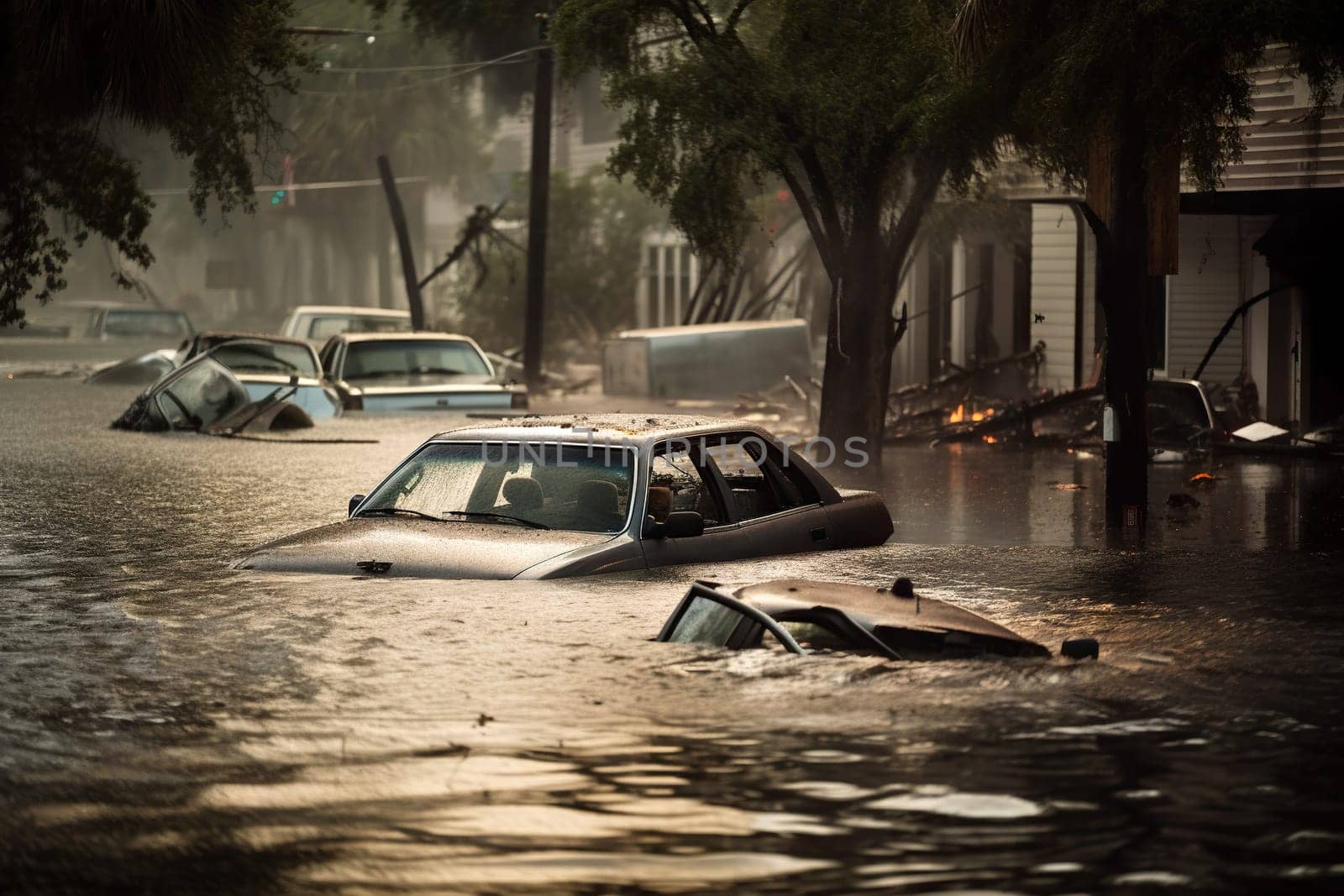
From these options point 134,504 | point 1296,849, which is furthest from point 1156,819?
point 134,504

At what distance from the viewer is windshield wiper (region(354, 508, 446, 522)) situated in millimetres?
9848

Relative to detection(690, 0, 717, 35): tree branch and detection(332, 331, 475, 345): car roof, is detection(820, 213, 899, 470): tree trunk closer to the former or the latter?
detection(690, 0, 717, 35): tree branch

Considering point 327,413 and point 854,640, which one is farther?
point 327,413

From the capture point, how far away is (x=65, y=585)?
11.0 meters

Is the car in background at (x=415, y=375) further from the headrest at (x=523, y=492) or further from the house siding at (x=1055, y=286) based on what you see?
the headrest at (x=523, y=492)

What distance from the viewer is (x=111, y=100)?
16.2m

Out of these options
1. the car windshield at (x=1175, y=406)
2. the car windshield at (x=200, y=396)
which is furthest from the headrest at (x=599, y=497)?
the car windshield at (x=1175, y=406)

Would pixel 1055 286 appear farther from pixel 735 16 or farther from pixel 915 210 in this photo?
pixel 735 16

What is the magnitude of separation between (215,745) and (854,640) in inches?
96.1

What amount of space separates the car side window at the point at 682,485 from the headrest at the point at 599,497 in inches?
8.2

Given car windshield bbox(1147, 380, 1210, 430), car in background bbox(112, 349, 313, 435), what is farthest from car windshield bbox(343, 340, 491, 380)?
car windshield bbox(1147, 380, 1210, 430)

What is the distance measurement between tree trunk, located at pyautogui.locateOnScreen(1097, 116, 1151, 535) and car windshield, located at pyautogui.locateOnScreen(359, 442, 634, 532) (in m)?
5.91

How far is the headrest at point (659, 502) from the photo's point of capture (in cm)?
965

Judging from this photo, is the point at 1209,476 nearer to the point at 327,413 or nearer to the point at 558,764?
the point at 327,413
